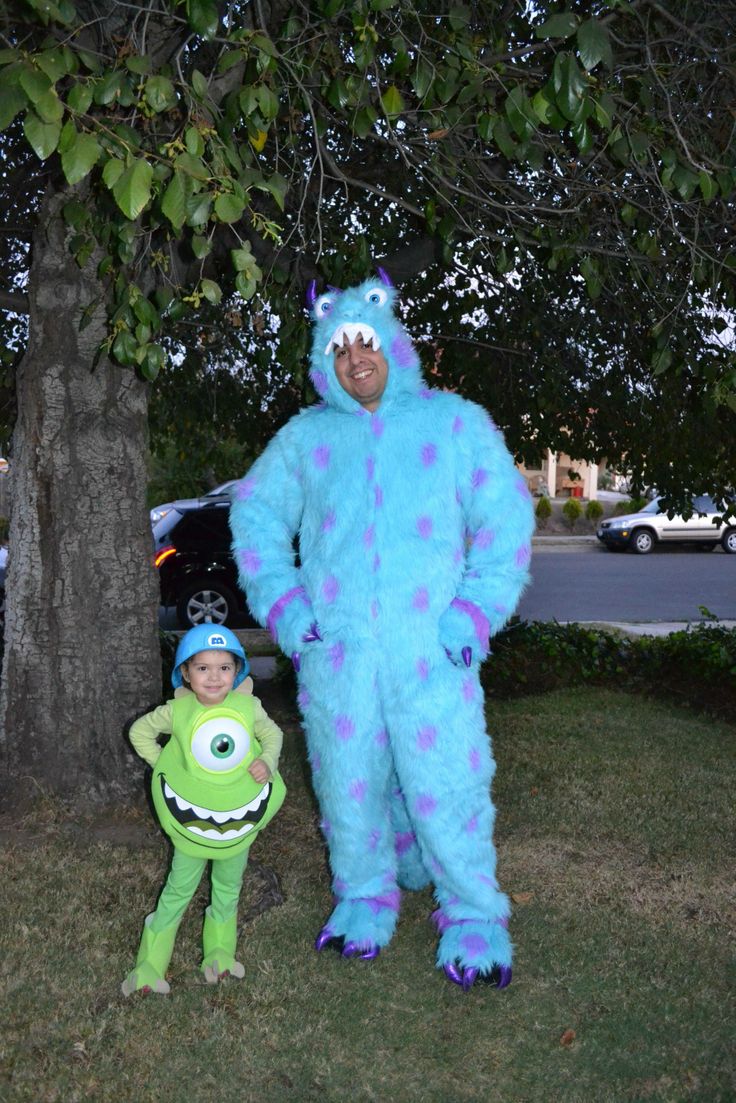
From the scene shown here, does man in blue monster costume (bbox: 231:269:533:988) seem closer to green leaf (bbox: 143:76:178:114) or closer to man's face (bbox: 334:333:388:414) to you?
man's face (bbox: 334:333:388:414)

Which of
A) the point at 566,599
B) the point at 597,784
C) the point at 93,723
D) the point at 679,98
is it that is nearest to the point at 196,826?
the point at 93,723

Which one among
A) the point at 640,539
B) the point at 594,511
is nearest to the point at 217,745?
the point at 640,539

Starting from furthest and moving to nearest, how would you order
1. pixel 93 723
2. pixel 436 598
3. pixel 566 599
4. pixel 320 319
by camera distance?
pixel 566 599
pixel 93 723
pixel 320 319
pixel 436 598

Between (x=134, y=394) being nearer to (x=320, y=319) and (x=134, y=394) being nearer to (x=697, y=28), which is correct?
(x=320, y=319)

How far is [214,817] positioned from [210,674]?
40 cm

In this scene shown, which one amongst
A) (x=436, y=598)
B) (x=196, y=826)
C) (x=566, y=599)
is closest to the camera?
(x=196, y=826)

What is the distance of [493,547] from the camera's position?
10.2 ft

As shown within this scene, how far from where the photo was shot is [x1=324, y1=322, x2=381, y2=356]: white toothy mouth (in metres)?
3.21

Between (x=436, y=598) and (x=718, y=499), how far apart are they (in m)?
4.91

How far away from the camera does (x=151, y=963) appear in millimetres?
2998

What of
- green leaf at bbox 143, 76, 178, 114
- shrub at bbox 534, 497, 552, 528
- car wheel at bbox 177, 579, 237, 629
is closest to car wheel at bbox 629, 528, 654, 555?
shrub at bbox 534, 497, 552, 528

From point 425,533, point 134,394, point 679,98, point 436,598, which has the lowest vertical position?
point 436,598

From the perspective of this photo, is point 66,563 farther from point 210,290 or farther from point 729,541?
point 729,541

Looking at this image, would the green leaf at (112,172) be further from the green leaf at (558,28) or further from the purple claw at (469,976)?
the purple claw at (469,976)
